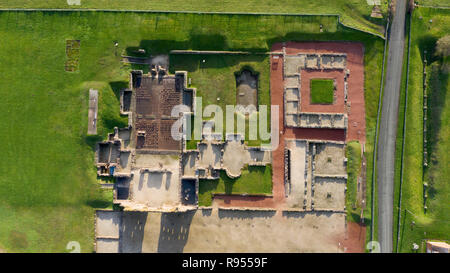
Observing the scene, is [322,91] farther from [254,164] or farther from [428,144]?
[428,144]

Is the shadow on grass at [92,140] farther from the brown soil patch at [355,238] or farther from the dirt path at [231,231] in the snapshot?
the brown soil patch at [355,238]

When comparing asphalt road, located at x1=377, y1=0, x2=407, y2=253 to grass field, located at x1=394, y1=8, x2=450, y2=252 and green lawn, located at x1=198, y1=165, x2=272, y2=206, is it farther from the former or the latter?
green lawn, located at x1=198, y1=165, x2=272, y2=206

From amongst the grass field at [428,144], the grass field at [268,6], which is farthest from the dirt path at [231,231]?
the grass field at [268,6]

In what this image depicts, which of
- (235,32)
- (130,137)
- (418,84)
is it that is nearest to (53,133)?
(130,137)

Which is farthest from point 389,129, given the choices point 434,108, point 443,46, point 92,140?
point 92,140

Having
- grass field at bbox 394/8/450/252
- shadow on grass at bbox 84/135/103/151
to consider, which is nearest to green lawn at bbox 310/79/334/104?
grass field at bbox 394/8/450/252
